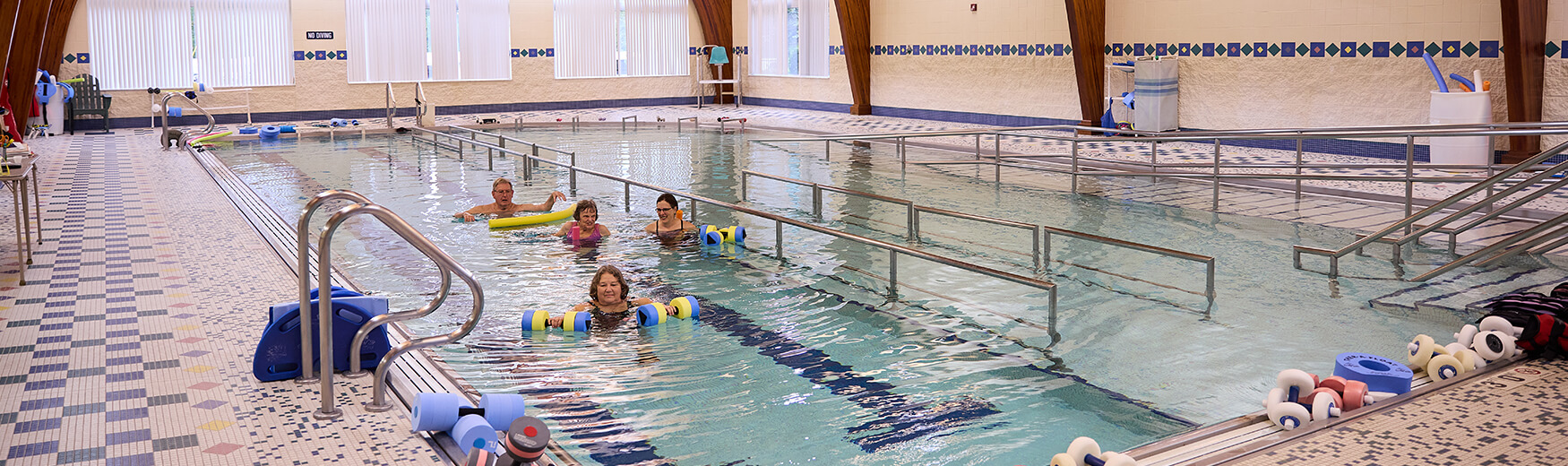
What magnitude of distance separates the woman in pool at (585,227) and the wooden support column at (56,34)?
535 inches

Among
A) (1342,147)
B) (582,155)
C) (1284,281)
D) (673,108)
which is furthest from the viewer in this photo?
(673,108)

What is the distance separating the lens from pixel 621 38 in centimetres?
2352

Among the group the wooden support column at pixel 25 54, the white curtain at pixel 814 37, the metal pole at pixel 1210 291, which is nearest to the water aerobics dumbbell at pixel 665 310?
the metal pole at pixel 1210 291

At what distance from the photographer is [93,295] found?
5.56 meters

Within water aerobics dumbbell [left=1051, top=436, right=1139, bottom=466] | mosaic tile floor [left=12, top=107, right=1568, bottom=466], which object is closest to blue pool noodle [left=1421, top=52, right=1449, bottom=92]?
mosaic tile floor [left=12, top=107, right=1568, bottom=466]

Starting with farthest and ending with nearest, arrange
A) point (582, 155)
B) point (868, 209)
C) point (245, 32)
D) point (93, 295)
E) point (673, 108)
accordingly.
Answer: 1. point (673, 108)
2. point (245, 32)
3. point (582, 155)
4. point (868, 209)
5. point (93, 295)

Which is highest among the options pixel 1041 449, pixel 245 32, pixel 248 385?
pixel 245 32

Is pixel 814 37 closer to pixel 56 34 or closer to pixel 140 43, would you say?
pixel 140 43

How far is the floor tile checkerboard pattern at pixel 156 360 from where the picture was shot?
3447 mm

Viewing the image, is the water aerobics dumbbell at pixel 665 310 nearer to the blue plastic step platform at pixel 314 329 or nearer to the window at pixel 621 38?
the blue plastic step platform at pixel 314 329

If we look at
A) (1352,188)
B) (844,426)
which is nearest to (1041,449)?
(844,426)

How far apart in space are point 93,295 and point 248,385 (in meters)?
2.11

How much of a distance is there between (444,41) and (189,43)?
4.42 metres

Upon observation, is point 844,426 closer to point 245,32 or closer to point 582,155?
point 582,155
